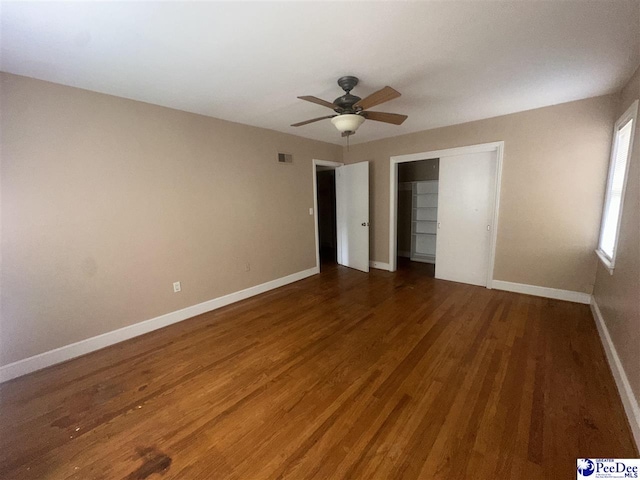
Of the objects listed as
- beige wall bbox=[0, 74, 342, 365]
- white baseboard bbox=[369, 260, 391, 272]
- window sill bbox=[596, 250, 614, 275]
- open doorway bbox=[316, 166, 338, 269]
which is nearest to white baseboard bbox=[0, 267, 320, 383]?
beige wall bbox=[0, 74, 342, 365]

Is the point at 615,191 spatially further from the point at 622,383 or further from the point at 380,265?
the point at 380,265

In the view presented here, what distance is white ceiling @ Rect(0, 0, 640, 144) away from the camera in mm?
1461

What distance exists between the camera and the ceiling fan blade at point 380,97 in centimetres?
194

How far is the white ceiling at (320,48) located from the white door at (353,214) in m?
2.01

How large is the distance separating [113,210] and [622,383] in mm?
4410

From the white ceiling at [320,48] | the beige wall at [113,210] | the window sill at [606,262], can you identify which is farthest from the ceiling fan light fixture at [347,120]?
the window sill at [606,262]

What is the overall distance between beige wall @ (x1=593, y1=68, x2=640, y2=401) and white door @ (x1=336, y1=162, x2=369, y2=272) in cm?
301

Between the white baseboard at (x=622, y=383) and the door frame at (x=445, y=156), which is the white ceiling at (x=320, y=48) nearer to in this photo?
the door frame at (x=445, y=156)

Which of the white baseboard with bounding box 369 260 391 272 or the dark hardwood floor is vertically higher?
the white baseboard with bounding box 369 260 391 272

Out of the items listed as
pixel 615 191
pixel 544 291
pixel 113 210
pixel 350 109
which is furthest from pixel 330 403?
pixel 615 191

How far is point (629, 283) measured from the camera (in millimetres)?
1890

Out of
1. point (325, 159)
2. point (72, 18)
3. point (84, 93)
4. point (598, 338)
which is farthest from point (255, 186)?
point (598, 338)

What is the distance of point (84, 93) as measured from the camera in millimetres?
2324

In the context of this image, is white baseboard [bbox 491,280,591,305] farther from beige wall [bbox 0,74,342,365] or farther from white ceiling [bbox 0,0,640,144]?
beige wall [bbox 0,74,342,365]
